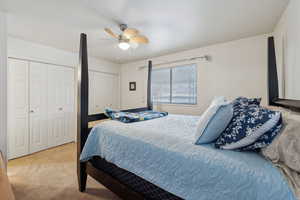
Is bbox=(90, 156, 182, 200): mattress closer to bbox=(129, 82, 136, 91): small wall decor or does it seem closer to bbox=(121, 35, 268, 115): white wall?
bbox=(121, 35, 268, 115): white wall

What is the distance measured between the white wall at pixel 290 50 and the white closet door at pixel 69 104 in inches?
159

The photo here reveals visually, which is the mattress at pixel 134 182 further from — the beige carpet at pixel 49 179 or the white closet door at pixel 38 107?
the white closet door at pixel 38 107

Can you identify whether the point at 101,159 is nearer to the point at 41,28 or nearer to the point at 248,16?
the point at 41,28

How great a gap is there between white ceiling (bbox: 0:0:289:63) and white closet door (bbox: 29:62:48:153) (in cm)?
63

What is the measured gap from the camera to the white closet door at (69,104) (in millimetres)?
3406

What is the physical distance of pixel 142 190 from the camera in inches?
46.3

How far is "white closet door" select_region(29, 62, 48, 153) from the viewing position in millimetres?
2852

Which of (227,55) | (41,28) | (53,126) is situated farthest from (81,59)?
(227,55)

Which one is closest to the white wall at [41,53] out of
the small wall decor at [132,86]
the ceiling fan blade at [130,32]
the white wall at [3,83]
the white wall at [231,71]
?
the white wall at [3,83]

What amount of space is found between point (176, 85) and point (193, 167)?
2.91m

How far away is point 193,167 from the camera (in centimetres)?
89

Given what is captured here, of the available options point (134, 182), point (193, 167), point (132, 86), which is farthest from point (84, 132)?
point (132, 86)

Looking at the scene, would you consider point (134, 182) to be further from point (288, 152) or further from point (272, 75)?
point (272, 75)

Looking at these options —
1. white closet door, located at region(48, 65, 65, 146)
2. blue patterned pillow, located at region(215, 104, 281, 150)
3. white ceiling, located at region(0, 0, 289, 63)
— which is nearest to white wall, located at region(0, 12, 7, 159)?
white ceiling, located at region(0, 0, 289, 63)
